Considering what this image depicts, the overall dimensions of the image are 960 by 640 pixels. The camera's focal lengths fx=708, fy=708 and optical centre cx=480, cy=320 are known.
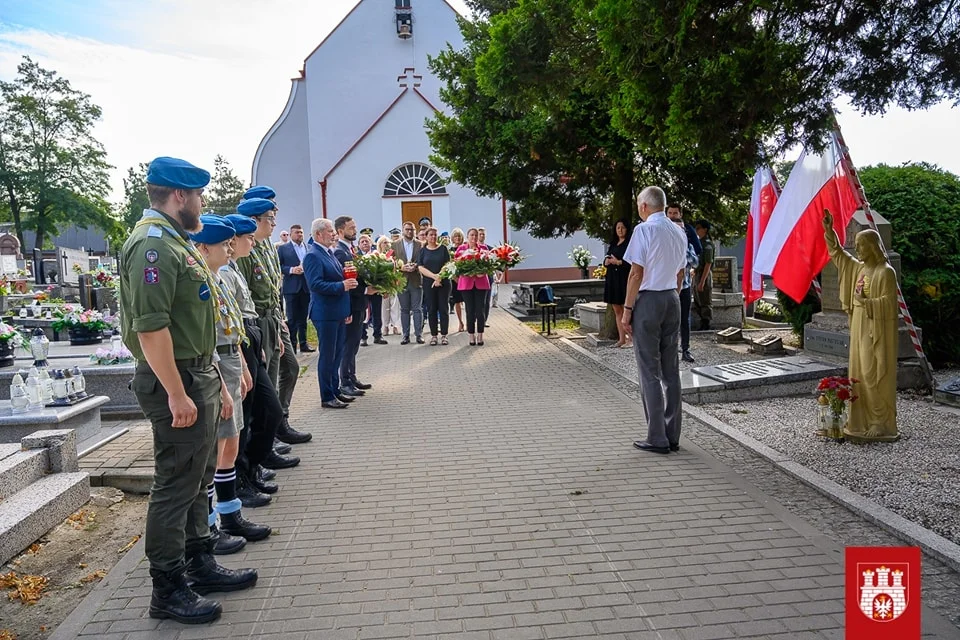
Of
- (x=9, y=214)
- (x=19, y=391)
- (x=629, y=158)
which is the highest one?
(x=9, y=214)

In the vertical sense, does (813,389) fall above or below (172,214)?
below

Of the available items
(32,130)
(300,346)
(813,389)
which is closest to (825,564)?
(813,389)

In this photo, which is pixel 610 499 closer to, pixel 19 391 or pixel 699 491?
pixel 699 491

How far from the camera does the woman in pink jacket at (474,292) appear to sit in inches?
502

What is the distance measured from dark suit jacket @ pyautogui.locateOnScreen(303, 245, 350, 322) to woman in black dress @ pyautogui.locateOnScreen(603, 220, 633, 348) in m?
5.05

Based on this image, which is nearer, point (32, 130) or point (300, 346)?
point (300, 346)

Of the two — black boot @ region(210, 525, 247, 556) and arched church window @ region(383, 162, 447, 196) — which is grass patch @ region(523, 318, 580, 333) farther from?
arched church window @ region(383, 162, 447, 196)

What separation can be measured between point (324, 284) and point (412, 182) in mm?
23566

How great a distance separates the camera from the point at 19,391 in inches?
247

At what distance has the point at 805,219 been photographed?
8.42 m

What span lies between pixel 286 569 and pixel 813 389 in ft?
21.8

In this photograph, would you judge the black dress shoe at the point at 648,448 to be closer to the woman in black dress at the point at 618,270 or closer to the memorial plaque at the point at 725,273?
the woman in black dress at the point at 618,270

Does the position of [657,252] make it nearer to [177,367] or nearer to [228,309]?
[228,309]

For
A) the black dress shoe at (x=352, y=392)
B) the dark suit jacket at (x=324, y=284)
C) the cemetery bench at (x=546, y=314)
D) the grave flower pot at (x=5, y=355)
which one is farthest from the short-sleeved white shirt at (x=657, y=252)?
the cemetery bench at (x=546, y=314)
